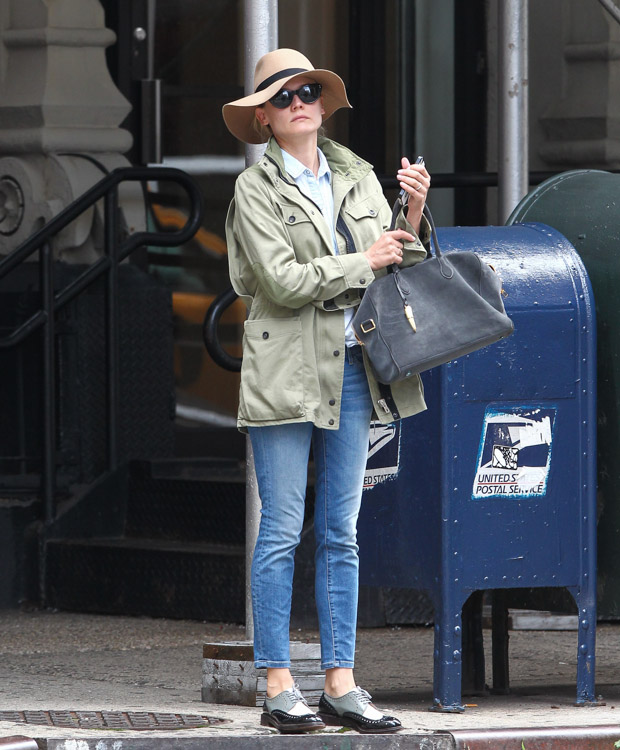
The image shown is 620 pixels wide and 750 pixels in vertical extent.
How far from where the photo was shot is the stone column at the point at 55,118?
8.66 m

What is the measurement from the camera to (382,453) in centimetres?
556

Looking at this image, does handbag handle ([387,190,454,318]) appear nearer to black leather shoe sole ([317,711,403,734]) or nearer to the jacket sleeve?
the jacket sleeve

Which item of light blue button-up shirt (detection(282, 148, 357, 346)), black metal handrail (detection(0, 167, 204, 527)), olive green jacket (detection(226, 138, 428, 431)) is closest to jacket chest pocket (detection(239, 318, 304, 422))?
olive green jacket (detection(226, 138, 428, 431))

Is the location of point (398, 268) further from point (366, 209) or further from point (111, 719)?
point (111, 719)

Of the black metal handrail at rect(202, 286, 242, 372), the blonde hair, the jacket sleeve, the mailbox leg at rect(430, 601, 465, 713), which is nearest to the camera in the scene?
the jacket sleeve

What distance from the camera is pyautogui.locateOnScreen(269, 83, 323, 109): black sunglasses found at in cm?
490

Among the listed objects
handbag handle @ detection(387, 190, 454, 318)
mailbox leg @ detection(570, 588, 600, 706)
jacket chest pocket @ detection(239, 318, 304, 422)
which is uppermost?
handbag handle @ detection(387, 190, 454, 318)

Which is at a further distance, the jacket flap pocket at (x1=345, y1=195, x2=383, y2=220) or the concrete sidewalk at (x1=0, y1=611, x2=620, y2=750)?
the jacket flap pocket at (x1=345, y1=195, x2=383, y2=220)

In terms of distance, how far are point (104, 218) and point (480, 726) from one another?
4.17 meters

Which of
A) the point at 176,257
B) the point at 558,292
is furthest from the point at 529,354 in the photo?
the point at 176,257

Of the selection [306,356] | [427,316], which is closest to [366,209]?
[427,316]

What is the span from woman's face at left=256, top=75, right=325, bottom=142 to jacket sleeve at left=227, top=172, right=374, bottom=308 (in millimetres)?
158

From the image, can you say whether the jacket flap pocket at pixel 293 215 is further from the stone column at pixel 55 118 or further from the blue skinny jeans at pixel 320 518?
the stone column at pixel 55 118

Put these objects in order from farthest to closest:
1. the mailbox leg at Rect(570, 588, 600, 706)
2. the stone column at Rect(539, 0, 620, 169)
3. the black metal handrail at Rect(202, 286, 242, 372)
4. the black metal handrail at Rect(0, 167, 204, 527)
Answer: the stone column at Rect(539, 0, 620, 169) < the black metal handrail at Rect(0, 167, 204, 527) < the black metal handrail at Rect(202, 286, 242, 372) < the mailbox leg at Rect(570, 588, 600, 706)
